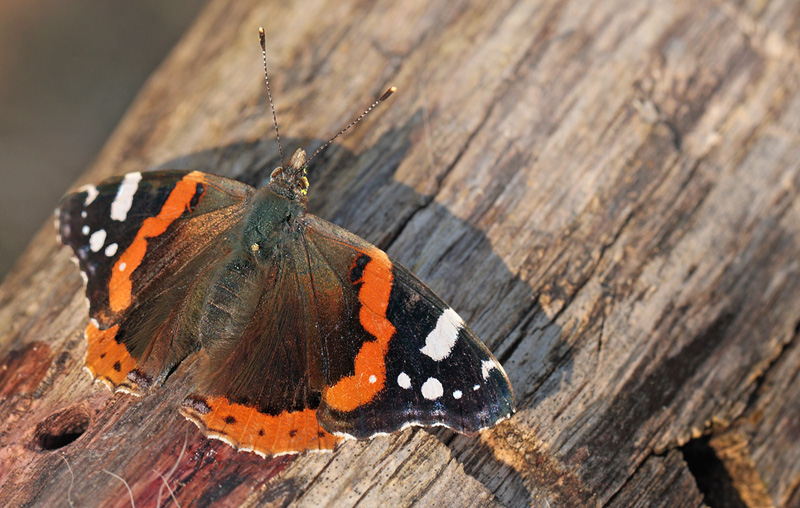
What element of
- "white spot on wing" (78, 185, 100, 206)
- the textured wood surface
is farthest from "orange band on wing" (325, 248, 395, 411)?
"white spot on wing" (78, 185, 100, 206)

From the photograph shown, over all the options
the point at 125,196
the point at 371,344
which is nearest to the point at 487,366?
the point at 371,344

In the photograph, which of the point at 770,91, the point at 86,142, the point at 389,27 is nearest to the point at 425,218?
the point at 389,27

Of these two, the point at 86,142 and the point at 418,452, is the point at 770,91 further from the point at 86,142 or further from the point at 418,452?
the point at 86,142

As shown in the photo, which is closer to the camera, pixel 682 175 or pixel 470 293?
pixel 470 293

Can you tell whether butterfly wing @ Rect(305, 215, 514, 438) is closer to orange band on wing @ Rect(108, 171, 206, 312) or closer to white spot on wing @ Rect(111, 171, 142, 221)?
orange band on wing @ Rect(108, 171, 206, 312)

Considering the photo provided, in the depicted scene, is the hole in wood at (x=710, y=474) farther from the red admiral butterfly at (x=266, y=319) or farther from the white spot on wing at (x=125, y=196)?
the white spot on wing at (x=125, y=196)

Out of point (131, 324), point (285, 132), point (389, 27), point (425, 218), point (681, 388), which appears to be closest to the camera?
point (131, 324)
